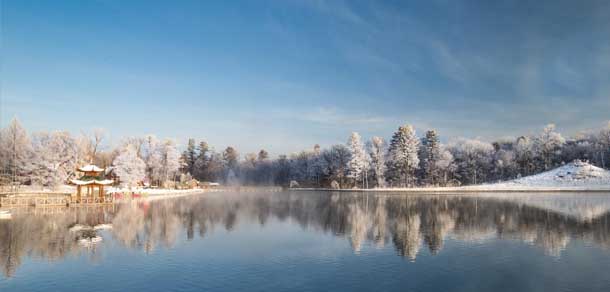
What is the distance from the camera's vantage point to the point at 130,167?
86500 millimetres

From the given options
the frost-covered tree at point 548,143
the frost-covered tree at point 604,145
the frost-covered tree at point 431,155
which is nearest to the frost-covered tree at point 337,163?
the frost-covered tree at point 431,155

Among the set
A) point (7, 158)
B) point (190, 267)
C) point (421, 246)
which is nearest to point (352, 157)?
point (7, 158)

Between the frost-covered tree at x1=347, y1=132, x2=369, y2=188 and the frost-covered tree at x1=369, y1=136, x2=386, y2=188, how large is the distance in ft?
12.1

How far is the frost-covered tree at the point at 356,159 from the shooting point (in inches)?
4328

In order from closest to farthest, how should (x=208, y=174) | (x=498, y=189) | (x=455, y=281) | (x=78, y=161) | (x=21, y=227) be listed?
(x=455, y=281) → (x=21, y=227) → (x=78, y=161) → (x=498, y=189) → (x=208, y=174)

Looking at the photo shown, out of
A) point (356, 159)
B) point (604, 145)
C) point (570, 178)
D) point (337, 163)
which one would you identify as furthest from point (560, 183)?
point (337, 163)

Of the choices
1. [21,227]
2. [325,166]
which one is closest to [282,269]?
[21,227]

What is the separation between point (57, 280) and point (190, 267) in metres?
6.08

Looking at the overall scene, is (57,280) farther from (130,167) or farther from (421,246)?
(130,167)

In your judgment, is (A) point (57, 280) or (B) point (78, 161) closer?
(A) point (57, 280)

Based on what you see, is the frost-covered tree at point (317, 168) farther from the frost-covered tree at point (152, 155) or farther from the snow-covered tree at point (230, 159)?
the frost-covered tree at point (152, 155)

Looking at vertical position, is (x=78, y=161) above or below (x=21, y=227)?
above

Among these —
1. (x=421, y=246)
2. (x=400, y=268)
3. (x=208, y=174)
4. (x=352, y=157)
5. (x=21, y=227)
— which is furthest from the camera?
(x=208, y=174)

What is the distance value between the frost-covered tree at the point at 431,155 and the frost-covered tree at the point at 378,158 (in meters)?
11.8
